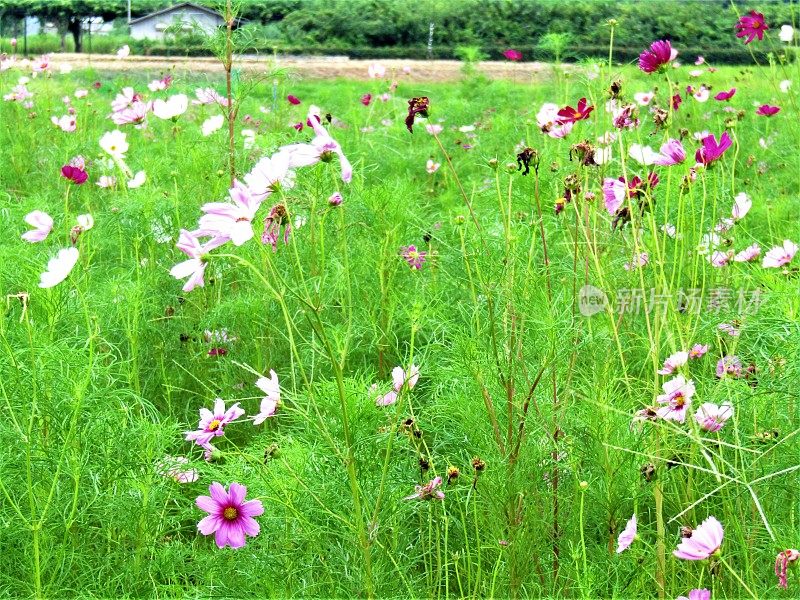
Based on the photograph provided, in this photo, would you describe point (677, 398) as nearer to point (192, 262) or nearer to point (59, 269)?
point (192, 262)

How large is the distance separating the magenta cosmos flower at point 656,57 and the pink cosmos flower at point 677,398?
58 centimetres

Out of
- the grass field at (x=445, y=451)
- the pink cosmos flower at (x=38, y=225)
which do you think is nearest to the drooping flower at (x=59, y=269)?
the grass field at (x=445, y=451)

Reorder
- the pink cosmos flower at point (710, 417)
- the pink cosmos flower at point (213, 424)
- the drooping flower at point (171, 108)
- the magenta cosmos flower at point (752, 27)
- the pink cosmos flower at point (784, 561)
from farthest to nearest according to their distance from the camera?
1. the drooping flower at point (171, 108)
2. the magenta cosmos flower at point (752, 27)
3. the pink cosmos flower at point (213, 424)
4. the pink cosmos flower at point (710, 417)
5. the pink cosmos flower at point (784, 561)

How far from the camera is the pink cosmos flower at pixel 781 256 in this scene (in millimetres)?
1722

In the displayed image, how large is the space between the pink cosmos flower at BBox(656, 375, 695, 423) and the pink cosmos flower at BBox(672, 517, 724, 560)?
0.66 feet

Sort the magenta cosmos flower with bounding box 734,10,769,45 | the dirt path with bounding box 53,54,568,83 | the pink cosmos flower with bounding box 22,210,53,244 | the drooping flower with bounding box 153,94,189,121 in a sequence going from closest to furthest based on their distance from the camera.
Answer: the pink cosmos flower with bounding box 22,210,53,244 → the magenta cosmos flower with bounding box 734,10,769,45 → the drooping flower with bounding box 153,94,189,121 → the dirt path with bounding box 53,54,568,83

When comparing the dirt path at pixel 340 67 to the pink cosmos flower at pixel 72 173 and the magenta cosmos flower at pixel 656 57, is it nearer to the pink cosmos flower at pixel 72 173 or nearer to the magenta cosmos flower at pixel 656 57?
the pink cosmos flower at pixel 72 173

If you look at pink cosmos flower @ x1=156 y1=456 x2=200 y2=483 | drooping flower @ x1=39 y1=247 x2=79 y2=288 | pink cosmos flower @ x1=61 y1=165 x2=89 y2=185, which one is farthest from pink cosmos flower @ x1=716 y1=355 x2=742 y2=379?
pink cosmos flower @ x1=61 y1=165 x2=89 y2=185

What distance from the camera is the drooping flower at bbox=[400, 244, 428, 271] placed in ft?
6.57

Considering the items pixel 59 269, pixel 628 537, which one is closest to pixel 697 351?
pixel 628 537

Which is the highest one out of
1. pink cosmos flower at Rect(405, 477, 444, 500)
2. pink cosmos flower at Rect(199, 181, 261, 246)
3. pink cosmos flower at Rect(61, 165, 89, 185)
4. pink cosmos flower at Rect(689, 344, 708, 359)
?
pink cosmos flower at Rect(199, 181, 261, 246)

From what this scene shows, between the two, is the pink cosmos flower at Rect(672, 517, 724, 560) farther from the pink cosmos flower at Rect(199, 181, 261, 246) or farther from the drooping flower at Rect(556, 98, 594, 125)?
the drooping flower at Rect(556, 98, 594, 125)

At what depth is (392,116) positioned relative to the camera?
470cm

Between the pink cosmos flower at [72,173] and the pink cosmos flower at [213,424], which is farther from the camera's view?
the pink cosmos flower at [72,173]
